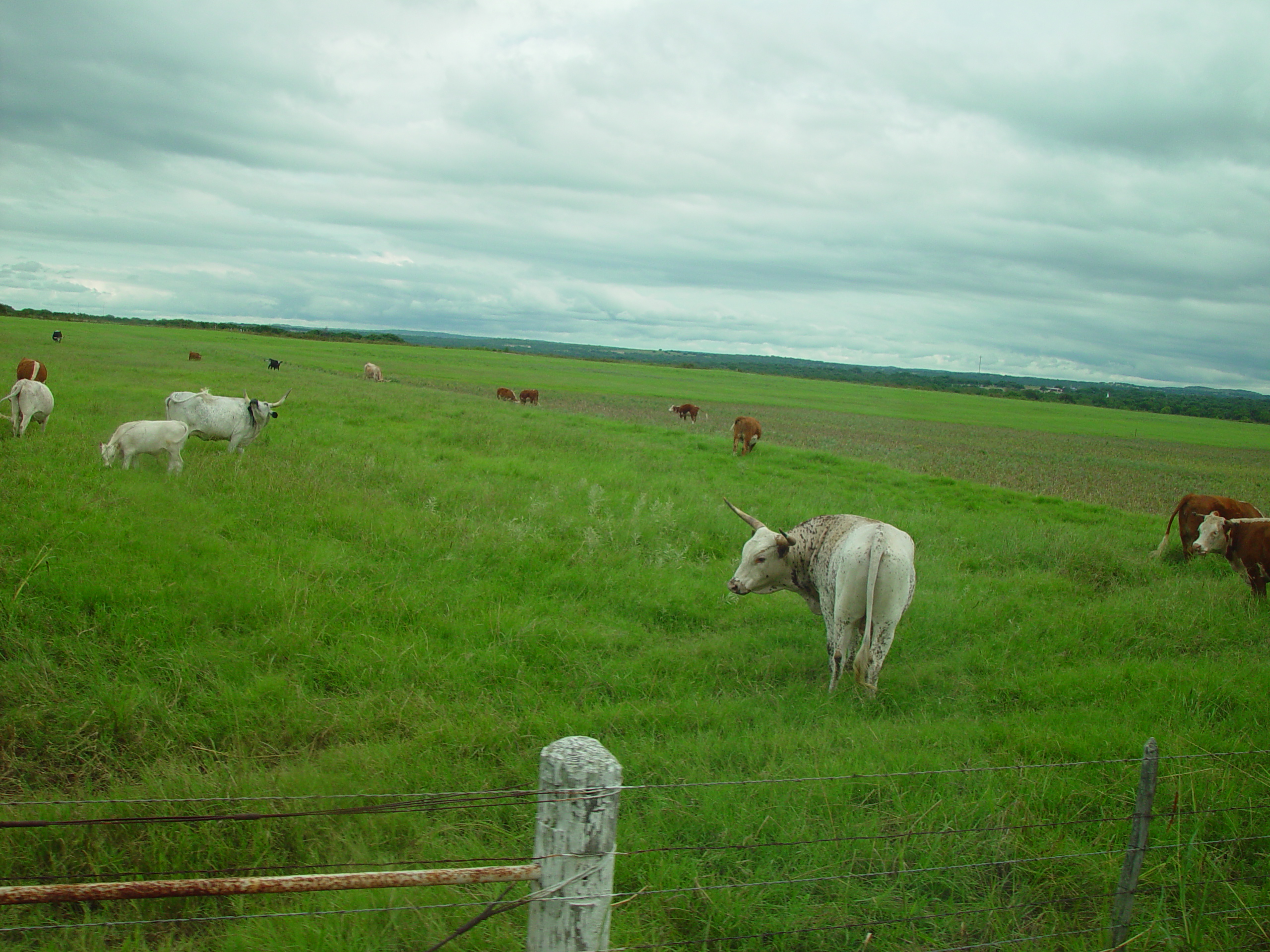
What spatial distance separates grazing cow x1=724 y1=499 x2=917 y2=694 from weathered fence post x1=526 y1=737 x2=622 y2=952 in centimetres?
417

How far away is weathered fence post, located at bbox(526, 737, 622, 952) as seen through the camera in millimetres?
2076

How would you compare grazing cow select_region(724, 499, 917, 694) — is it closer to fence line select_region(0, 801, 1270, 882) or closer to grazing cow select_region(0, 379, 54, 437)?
fence line select_region(0, 801, 1270, 882)

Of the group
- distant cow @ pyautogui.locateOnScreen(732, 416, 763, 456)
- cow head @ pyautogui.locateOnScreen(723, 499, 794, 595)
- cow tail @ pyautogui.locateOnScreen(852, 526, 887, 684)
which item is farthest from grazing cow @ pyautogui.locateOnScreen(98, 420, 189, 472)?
distant cow @ pyautogui.locateOnScreen(732, 416, 763, 456)

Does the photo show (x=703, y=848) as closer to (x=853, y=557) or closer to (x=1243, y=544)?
(x=853, y=557)

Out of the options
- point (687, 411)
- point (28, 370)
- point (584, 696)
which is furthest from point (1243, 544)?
point (687, 411)

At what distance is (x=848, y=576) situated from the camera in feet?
19.8

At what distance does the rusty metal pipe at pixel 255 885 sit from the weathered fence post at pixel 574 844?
0.31 feet

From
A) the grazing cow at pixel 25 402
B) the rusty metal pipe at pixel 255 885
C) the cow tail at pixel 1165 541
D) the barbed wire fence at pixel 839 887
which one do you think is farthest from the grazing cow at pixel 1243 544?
the grazing cow at pixel 25 402

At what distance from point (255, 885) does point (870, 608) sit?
190 inches

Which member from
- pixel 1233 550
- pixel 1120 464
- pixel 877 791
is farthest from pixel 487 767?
pixel 1120 464

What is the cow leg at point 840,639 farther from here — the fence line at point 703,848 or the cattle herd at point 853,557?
the fence line at point 703,848

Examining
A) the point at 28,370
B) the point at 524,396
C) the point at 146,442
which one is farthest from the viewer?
the point at 524,396

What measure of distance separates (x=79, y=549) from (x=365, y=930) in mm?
5544

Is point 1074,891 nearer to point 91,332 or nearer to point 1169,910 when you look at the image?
point 1169,910
